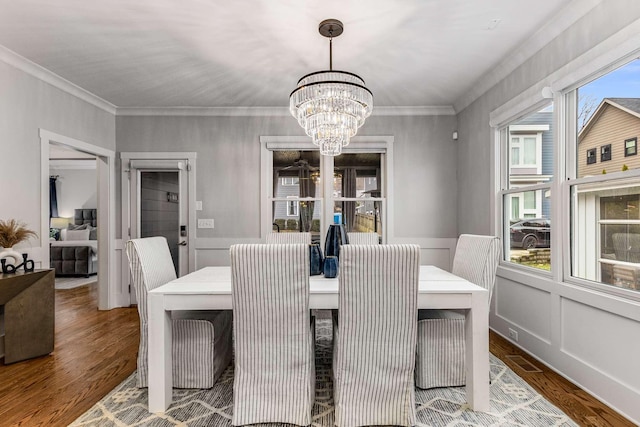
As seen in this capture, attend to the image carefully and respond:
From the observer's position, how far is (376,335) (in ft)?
5.70

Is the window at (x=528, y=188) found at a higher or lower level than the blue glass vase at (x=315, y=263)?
higher

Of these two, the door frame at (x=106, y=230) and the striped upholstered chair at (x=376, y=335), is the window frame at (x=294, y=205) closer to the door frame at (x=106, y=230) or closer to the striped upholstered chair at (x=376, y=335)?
the door frame at (x=106, y=230)

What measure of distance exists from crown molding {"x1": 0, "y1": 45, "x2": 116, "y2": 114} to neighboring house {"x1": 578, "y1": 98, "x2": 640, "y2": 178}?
4.40 metres

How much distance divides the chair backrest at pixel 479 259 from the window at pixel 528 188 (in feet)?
2.18

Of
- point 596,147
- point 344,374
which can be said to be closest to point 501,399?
point 344,374

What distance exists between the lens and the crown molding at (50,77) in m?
2.92

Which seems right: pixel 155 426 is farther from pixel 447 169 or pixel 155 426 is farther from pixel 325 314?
pixel 447 169

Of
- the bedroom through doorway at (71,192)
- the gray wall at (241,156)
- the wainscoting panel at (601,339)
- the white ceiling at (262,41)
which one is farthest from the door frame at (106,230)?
the wainscoting panel at (601,339)

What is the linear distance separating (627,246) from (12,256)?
4253 millimetres

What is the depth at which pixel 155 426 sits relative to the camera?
187 cm

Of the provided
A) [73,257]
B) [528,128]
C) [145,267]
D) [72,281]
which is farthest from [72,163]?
[528,128]

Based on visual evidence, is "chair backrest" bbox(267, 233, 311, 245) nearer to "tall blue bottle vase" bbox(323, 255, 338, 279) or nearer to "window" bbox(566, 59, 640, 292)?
"tall blue bottle vase" bbox(323, 255, 338, 279)

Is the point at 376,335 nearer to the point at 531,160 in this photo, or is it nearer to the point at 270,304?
the point at 270,304

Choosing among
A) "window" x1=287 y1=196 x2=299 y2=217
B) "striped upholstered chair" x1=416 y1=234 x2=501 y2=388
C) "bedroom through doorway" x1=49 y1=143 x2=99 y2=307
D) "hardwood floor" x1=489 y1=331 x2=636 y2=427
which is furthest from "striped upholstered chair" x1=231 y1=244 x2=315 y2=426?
"bedroom through doorway" x1=49 y1=143 x2=99 y2=307
